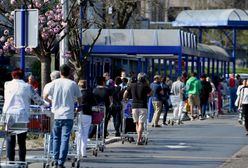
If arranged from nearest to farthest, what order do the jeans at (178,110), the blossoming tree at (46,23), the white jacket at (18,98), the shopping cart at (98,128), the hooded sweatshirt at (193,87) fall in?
the white jacket at (18,98) < the shopping cart at (98,128) < the blossoming tree at (46,23) < the jeans at (178,110) < the hooded sweatshirt at (193,87)

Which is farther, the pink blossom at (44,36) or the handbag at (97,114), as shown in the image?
the pink blossom at (44,36)

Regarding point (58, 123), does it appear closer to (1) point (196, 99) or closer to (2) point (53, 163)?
(2) point (53, 163)

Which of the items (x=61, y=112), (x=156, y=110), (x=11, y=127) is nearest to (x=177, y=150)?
(x=61, y=112)

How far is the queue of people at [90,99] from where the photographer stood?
15117mm

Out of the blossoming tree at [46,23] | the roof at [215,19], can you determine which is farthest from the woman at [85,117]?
the roof at [215,19]

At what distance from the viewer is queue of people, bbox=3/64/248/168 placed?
15117 mm

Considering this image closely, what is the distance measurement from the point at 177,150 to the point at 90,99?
3601 mm

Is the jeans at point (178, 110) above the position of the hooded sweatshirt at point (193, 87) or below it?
below

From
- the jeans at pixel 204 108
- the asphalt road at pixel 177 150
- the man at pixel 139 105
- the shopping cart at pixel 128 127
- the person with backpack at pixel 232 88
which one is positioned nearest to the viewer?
the asphalt road at pixel 177 150

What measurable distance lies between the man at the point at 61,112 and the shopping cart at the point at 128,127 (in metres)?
6.94

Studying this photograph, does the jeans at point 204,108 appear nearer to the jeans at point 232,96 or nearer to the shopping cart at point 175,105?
the shopping cart at point 175,105

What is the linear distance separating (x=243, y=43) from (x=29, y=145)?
2760 inches

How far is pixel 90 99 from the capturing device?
17.8m

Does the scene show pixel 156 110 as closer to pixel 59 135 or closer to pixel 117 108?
pixel 117 108
